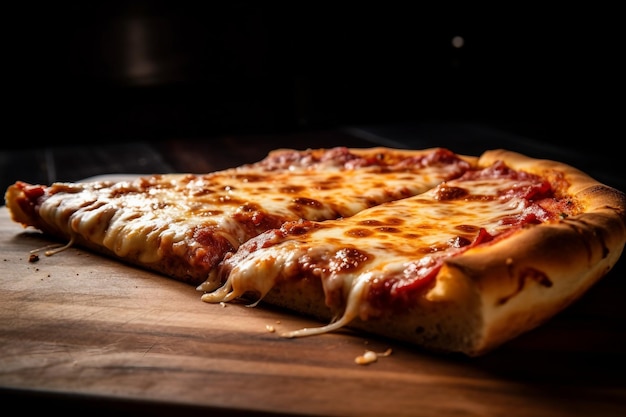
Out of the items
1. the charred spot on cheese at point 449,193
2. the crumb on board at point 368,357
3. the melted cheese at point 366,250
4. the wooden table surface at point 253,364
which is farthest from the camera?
the charred spot on cheese at point 449,193

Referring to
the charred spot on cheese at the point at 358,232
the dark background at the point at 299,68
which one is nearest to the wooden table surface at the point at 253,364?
the charred spot on cheese at the point at 358,232

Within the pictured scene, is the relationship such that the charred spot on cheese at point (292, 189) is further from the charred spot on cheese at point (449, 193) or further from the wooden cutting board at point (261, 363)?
the wooden cutting board at point (261, 363)

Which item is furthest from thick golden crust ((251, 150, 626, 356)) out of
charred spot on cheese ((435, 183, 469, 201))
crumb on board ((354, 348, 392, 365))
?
charred spot on cheese ((435, 183, 469, 201))

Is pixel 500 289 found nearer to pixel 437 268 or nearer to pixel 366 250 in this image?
pixel 437 268

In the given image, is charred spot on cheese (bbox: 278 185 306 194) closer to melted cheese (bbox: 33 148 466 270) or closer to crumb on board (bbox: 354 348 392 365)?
melted cheese (bbox: 33 148 466 270)

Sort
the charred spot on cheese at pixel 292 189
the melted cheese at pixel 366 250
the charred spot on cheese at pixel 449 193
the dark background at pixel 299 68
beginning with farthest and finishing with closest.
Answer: the dark background at pixel 299 68
the charred spot on cheese at pixel 292 189
the charred spot on cheese at pixel 449 193
the melted cheese at pixel 366 250

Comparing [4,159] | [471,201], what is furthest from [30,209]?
[4,159]

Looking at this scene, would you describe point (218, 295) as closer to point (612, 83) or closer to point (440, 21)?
point (612, 83)

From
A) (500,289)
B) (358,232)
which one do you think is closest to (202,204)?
(358,232)
